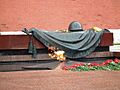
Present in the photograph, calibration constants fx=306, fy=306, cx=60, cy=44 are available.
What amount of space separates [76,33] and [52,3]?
1.68 m

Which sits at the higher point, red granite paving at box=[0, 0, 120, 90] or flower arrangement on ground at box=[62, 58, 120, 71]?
red granite paving at box=[0, 0, 120, 90]

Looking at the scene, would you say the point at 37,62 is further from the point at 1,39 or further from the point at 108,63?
the point at 108,63

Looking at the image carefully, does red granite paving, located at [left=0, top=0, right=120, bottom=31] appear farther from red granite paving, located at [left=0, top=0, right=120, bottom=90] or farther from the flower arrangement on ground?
the flower arrangement on ground

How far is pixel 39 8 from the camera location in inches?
302

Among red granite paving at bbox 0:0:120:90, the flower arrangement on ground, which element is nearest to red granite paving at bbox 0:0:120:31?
red granite paving at bbox 0:0:120:90

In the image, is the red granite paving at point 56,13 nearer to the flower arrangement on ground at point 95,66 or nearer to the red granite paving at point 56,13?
the red granite paving at point 56,13

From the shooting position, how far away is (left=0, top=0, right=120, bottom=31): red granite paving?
7477mm

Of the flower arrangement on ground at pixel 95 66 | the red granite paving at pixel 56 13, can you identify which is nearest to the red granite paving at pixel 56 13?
the red granite paving at pixel 56 13

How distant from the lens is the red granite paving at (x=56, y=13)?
24.5ft

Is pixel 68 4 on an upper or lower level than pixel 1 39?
upper

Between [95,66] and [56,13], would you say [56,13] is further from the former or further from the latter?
[95,66]

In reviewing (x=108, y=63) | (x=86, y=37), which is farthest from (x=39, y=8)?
(x=108, y=63)

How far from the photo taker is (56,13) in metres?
7.74

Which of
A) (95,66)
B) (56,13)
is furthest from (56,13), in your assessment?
(95,66)
